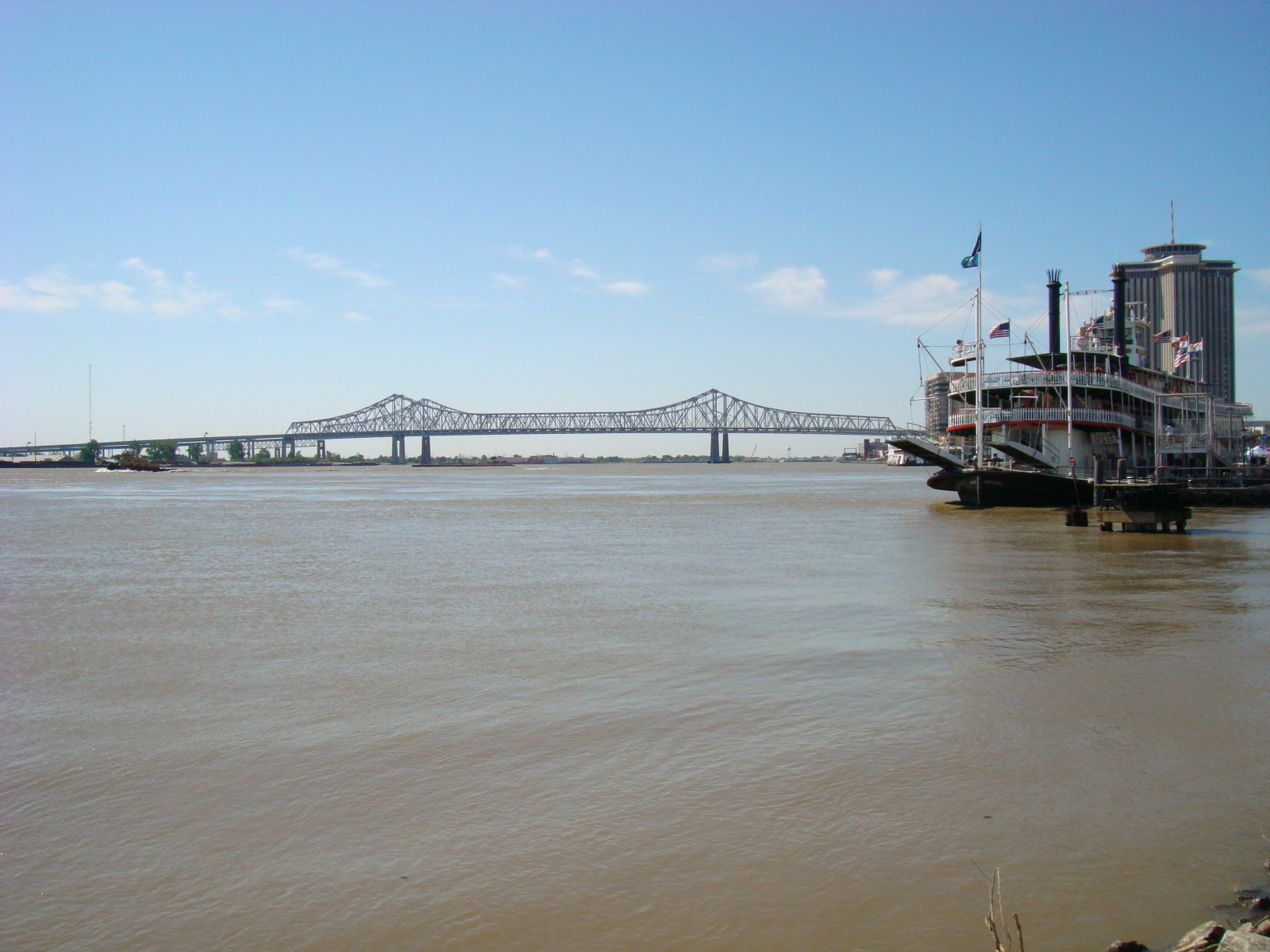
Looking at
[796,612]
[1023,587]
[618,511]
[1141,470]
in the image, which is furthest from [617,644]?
[1141,470]

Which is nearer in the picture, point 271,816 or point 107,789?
point 271,816

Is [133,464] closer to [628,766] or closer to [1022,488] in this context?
[1022,488]

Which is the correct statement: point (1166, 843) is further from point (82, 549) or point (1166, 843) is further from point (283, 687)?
point (82, 549)

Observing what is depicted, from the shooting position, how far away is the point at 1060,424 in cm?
4300

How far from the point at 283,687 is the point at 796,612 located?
798cm

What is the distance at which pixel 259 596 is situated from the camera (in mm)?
17719

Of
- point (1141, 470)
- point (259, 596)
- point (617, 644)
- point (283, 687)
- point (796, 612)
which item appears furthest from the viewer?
point (1141, 470)

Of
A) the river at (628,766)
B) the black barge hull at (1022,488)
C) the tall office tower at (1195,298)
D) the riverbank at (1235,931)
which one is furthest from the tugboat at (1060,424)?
the tall office tower at (1195,298)

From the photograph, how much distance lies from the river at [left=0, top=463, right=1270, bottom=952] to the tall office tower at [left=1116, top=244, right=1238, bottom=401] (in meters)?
172

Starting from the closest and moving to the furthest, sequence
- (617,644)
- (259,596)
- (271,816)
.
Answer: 1. (271,816)
2. (617,644)
3. (259,596)

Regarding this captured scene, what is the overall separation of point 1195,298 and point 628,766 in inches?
7514

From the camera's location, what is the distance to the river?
17.9 feet

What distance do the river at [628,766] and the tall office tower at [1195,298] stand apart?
172 meters

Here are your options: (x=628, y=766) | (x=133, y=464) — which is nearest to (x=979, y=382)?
(x=628, y=766)
